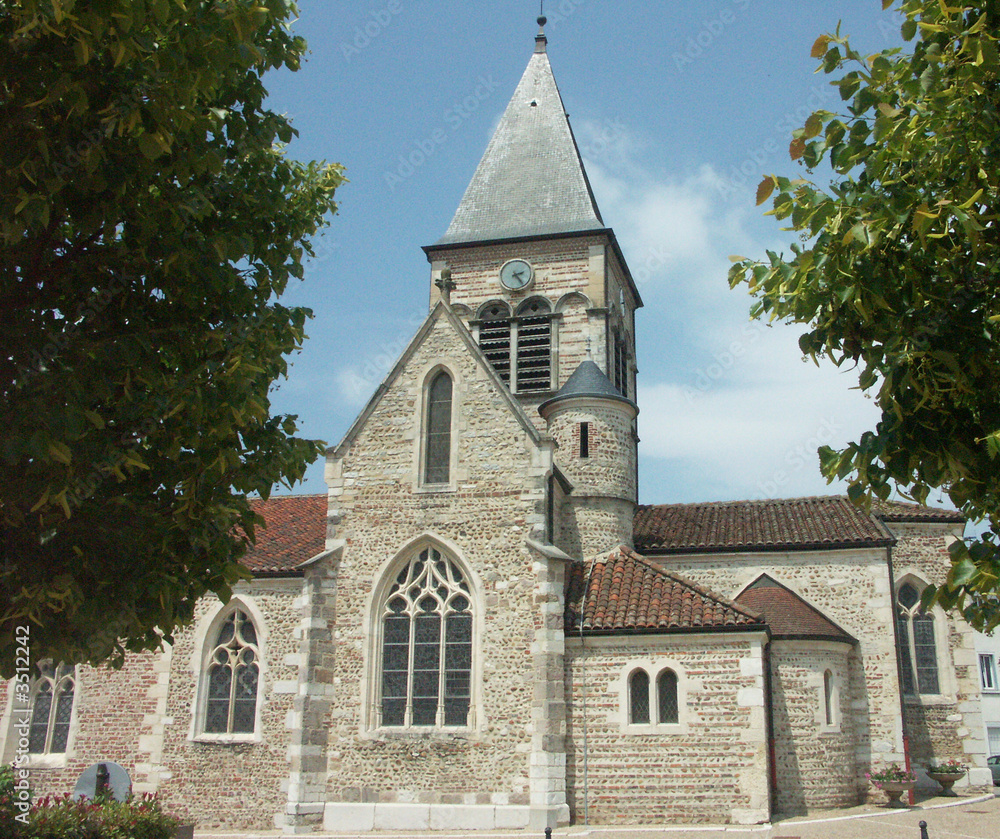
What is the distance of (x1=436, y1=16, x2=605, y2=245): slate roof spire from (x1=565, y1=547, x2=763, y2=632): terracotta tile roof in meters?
11.6

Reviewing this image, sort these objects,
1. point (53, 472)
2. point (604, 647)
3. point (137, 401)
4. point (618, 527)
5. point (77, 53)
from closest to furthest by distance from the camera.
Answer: point (77, 53)
point (53, 472)
point (137, 401)
point (604, 647)
point (618, 527)

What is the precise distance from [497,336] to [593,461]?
7.39 meters

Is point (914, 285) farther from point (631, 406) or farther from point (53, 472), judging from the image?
point (631, 406)

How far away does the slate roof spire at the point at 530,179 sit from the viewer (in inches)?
1076

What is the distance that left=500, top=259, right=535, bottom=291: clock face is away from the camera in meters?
26.6

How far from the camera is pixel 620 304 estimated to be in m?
28.0

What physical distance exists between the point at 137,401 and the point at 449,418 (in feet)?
37.8

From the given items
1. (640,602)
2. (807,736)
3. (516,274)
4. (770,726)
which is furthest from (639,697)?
(516,274)

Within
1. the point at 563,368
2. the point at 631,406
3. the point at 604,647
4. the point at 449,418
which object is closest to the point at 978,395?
the point at 604,647

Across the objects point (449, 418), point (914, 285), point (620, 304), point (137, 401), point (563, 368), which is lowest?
point (137, 401)

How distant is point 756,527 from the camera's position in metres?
21.0

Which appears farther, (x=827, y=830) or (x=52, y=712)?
(x=52, y=712)

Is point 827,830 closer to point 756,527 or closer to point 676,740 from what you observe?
point 676,740

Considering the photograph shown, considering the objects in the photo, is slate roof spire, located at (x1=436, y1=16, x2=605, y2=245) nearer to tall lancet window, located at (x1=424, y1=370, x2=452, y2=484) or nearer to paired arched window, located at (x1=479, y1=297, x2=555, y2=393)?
paired arched window, located at (x1=479, y1=297, x2=555, y2=393)
